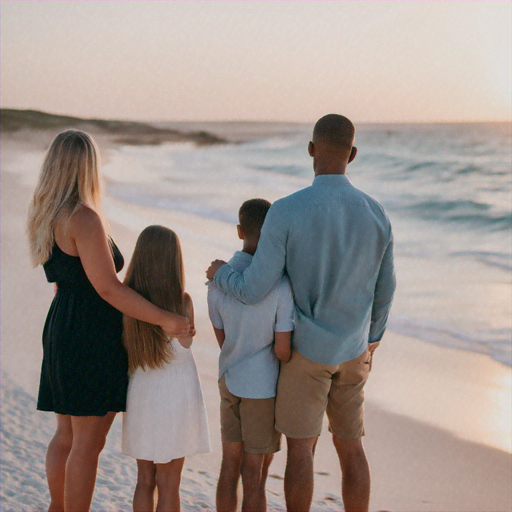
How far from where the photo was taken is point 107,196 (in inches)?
542

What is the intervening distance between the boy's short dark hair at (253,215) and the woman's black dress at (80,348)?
564 mm

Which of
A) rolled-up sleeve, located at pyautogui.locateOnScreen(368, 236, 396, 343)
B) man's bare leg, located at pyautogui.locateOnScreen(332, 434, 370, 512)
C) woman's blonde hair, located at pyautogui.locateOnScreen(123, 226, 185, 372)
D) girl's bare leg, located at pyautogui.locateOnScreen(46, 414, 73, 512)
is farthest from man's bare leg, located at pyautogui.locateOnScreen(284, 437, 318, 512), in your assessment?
girl's bare leg, located at pyautogui.locateOnScreen(46, 414, 73, 512)

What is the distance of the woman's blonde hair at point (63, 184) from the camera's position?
8.57 feet

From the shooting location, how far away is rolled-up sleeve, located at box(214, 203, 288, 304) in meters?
2.59

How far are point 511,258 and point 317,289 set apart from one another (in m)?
9.77

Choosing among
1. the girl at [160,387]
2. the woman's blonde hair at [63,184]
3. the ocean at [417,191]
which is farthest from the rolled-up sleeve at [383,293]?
the ocean at [417,191]

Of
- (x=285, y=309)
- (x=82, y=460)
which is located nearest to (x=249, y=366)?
(x=285, y=309)

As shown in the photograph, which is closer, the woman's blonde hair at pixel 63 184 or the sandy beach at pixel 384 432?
the woman's blonde hair at pixel 63 184

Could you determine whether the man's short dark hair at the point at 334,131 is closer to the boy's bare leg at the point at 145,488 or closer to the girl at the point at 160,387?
the girl at the point at 160,387

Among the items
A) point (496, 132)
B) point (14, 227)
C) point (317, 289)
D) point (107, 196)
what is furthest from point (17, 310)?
point (496, 132)

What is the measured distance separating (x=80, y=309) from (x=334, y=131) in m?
1.08

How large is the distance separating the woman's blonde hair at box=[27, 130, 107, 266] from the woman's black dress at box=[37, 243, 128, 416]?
0.26 ft

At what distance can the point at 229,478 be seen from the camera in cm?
278

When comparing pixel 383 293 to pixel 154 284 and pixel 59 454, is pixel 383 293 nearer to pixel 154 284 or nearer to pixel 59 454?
pixel 154 284
